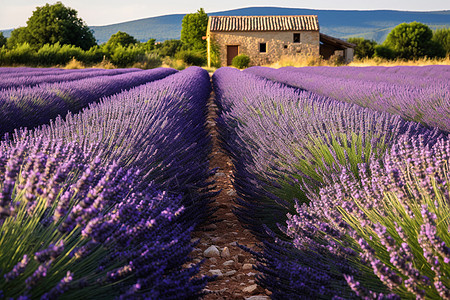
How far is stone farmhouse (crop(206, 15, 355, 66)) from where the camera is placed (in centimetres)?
3325

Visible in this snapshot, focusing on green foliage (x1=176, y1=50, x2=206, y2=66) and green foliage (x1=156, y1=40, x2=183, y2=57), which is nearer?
green foliage (x1=176, y1=50, x2=206, y2=66)

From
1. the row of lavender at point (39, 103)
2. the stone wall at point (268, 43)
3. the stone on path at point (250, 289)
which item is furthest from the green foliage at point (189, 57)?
the stone on path at point (250, 289)

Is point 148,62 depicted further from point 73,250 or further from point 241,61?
point 73,250

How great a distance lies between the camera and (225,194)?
3.69 metres

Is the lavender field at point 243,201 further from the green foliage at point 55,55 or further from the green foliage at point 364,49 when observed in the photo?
the green foliage at point 364,49

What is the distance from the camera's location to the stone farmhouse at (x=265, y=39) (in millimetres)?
33250

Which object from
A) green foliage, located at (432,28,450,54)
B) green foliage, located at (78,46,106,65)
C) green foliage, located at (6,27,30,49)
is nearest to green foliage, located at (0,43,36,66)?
green foliage, located at (78,46,106,65)

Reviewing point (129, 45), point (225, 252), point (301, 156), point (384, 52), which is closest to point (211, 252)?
point (225, 252)

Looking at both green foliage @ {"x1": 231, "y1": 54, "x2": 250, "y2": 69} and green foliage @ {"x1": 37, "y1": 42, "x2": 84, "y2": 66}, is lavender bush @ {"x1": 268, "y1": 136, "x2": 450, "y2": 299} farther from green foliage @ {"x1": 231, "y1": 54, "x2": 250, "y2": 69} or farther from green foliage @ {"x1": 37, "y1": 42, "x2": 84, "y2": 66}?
green foliage @ {"x1": 231, "y1": 54, "x2": 250, "y2": 69}

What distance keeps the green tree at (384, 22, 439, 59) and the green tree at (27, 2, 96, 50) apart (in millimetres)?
27802

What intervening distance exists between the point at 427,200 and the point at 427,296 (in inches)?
14.0

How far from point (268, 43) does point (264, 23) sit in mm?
2067

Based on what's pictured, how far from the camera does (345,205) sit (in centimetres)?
142

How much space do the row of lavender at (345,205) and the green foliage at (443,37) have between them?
39.6 m
